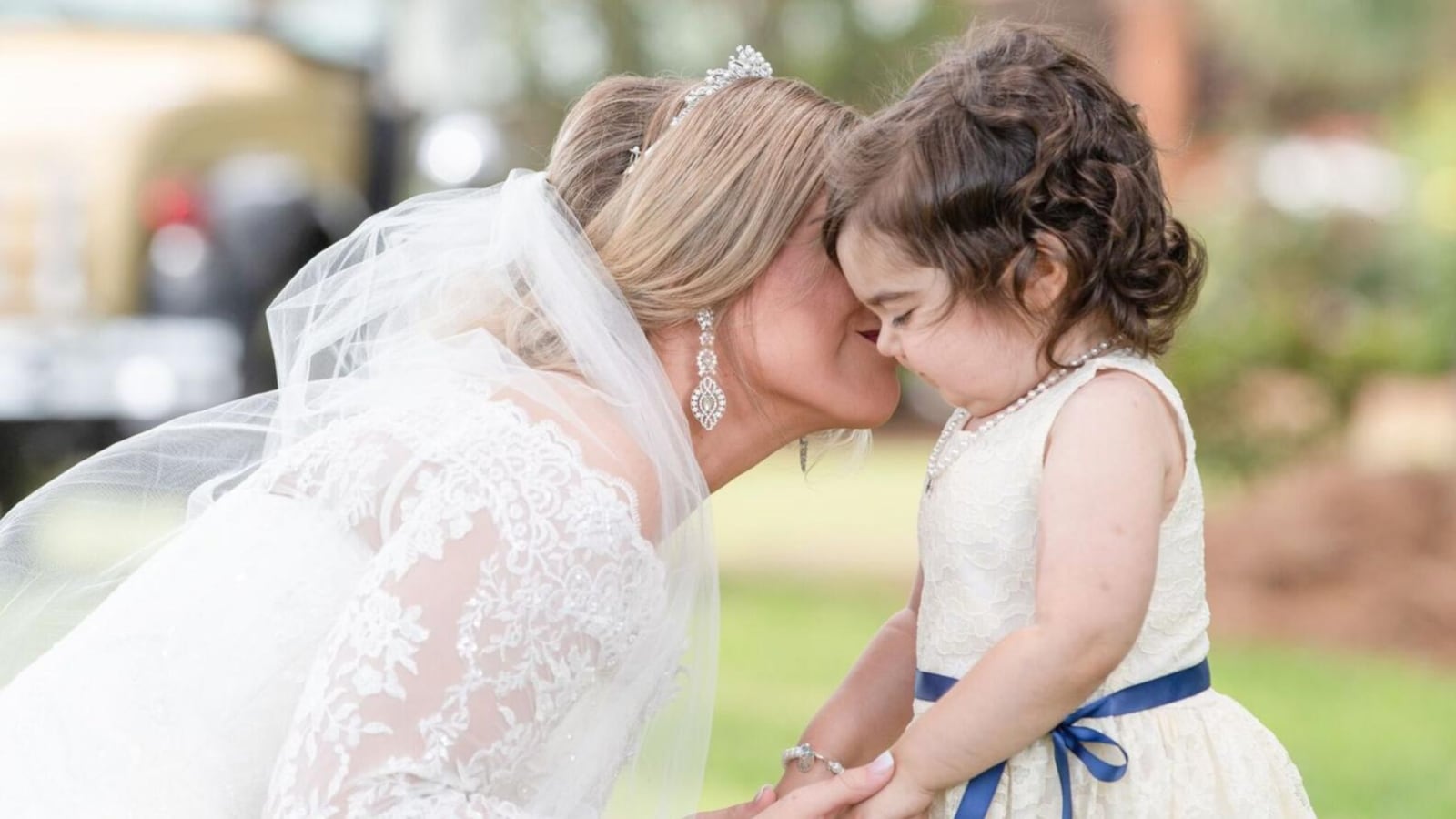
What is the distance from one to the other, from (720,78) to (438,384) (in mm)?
680

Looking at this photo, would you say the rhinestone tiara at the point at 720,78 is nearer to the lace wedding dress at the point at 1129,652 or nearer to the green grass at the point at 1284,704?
the lace wedding dress at the point at 1129,652

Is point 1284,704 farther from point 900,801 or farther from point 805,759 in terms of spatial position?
point 900,801

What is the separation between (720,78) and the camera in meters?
2.87

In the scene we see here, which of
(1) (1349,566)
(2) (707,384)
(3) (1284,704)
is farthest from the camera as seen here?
(1) (1349,566)

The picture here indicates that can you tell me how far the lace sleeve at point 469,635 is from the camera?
2316mm

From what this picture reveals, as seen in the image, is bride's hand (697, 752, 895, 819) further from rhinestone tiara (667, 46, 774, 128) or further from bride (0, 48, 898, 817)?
rhinestone tiara (667, 46, 774, 128)

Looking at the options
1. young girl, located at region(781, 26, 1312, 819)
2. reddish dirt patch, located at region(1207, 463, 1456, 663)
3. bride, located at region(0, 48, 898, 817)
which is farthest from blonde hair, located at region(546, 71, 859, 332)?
reddish dirt patch, located at region(1207, 463, 1456, 663)

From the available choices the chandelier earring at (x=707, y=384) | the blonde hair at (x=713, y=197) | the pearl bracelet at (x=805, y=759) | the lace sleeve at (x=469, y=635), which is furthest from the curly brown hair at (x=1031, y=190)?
the pearl bracelet at (x=805, y=759)

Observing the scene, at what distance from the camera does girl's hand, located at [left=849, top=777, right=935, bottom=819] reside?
7.73 ft

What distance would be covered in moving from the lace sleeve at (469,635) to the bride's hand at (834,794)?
33cm

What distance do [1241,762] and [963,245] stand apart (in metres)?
0.79

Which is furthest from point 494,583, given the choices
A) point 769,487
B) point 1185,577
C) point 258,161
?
point 769,487

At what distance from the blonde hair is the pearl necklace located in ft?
1.26

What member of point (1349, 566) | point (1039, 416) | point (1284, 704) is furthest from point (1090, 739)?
point (1349, 566)
